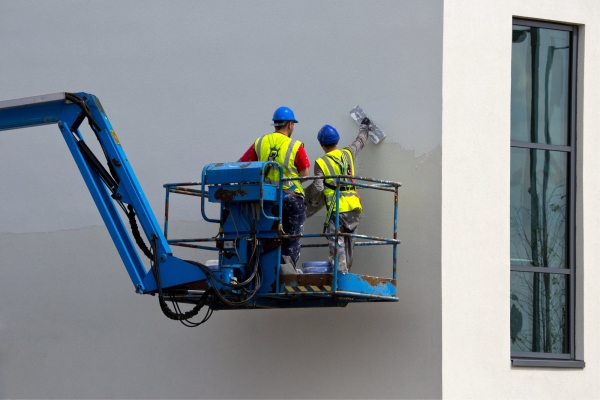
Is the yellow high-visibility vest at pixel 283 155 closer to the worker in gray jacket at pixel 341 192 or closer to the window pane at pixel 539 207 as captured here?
the worker in gray jacket at pixel 341 192

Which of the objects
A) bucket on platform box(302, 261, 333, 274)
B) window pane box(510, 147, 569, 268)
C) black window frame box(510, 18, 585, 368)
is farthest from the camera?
window pane box(510, 147, 569, 268)

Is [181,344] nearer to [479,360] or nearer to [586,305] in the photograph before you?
[479,360]

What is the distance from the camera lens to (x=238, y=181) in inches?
379

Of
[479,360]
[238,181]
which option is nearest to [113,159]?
[238,181]

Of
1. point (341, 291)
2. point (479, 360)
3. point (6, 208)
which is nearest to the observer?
point (341, 291)

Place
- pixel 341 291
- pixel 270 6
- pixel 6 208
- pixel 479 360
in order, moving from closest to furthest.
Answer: pixel 341 291
pixel 479 360
pixel 270 6
pixel 6 208

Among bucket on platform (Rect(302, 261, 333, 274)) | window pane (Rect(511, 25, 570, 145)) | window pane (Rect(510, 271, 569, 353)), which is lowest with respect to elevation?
window pane (Rect(510, 271, 569, 353))

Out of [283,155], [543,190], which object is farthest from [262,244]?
[543,190]

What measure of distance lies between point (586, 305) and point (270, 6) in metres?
4.88

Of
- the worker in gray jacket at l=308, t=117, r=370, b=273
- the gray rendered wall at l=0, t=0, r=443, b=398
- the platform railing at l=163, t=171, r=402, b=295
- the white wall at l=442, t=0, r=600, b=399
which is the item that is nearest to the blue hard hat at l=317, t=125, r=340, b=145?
the worker in gray jacket at l=308, t=117, r=370, b=273

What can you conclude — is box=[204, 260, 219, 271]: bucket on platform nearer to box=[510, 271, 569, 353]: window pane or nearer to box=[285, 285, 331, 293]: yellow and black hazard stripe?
box=[285, 285, 331, 293]: yellow and black hazard stripe

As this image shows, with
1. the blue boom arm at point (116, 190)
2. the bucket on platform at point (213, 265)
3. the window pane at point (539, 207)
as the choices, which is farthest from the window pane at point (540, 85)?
the blue boom arm at point (116, 190)

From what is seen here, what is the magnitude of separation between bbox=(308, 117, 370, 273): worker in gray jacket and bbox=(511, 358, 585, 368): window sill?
2093 millimetres

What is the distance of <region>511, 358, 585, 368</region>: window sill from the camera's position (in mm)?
10728
